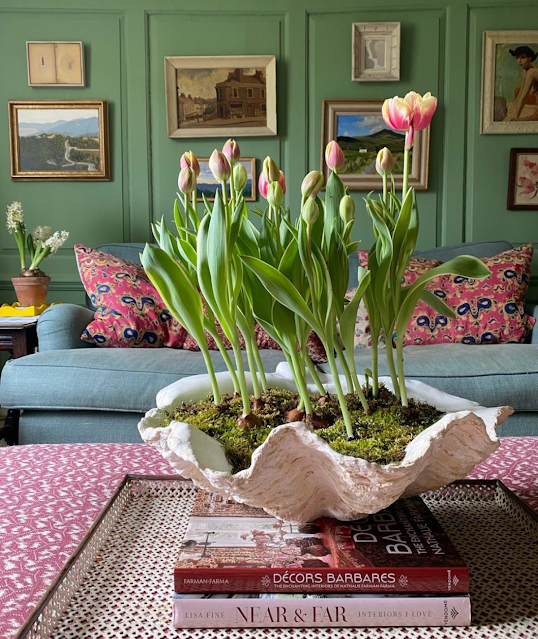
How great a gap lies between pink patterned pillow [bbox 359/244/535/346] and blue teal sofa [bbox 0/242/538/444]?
301 millimetres

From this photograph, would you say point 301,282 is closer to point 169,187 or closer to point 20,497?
point 20,497

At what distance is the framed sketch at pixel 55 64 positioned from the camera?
10.2 ft

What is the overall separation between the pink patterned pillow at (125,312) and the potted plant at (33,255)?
412mm

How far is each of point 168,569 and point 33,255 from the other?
8.24ft

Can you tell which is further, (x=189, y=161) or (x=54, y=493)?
(x=54, y=493)

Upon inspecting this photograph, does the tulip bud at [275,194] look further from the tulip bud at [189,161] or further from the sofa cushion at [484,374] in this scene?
the sofa cushion at [484,374]

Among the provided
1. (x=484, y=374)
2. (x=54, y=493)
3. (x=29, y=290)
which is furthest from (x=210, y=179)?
(x=54, y=493)

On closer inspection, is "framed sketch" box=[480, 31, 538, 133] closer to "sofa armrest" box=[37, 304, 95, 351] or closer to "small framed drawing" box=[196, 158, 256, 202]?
"small framed drawing" box=[196, 158, 256, 202]

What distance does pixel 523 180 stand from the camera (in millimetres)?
3176

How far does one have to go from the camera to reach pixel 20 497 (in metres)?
0.85

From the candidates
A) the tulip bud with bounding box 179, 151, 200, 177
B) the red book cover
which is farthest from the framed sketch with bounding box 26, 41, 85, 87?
the red book cover

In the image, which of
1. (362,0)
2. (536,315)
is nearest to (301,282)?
(536,315)

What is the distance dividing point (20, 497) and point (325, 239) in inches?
21.1

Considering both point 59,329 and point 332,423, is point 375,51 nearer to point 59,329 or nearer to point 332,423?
point 59,329
